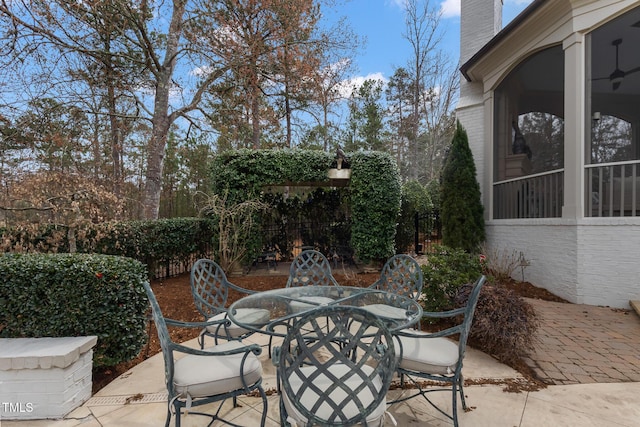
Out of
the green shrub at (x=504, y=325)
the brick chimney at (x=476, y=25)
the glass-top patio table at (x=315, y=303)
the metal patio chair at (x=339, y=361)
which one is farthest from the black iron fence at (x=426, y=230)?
the metal patio chair at (x=339, y=361)

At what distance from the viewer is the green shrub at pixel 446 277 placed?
339cm

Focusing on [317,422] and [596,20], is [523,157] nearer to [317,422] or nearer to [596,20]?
[596,20]

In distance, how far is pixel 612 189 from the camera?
4395 mm

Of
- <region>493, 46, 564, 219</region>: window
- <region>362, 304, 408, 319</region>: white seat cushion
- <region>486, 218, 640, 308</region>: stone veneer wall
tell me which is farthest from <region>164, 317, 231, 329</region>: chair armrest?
<region>493, 46, 564, 219</region>: window

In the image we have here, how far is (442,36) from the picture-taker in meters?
13.8

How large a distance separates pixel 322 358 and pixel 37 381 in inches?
73.3

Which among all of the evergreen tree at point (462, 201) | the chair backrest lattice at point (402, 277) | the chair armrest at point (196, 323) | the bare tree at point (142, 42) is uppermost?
the bare tree at point (142, 42)

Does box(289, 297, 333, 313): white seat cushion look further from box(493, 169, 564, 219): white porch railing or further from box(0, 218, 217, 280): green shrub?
box(493, 169, 564, 219): white porch railing

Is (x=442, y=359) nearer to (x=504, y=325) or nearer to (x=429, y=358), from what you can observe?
(x=429, y=358)

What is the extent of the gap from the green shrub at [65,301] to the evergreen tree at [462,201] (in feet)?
19.8

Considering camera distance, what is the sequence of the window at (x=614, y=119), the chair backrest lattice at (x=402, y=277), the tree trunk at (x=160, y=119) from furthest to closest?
1. the tree trunk at (x=160, y=119)
2. the window at (x=614, y=119)
3. the chair backrest lattice at (x=402, y=277)

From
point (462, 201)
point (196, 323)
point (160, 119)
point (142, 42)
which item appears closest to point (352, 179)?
point (462, 201)

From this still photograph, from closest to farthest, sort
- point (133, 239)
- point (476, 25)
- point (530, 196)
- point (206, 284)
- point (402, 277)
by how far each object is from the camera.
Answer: point (206, 284), point (402, 277), point (133, 239), point (530, 196), point (476, 25)

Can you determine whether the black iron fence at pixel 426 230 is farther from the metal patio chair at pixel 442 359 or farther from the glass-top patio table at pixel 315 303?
the metal patio chair at pixel 442 359
